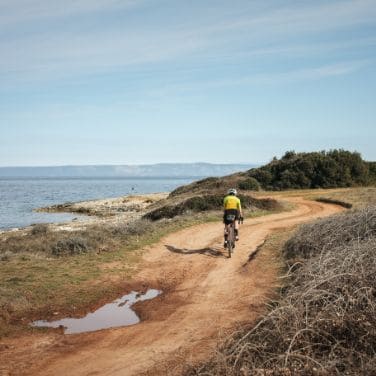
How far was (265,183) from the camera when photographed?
49438mm

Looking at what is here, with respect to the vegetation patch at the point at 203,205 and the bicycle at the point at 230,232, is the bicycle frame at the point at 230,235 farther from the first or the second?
the vegetation patch at the point at 203,205

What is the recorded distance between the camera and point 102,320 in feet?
38.5

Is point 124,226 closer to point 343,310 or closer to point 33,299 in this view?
point 33,299

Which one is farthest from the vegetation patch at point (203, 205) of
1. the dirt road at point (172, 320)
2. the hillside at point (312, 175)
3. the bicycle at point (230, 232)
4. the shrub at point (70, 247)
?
the hillside at point (312, 175)

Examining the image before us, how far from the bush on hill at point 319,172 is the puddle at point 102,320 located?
120 feet

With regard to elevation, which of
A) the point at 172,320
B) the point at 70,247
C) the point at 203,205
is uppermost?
the point at 203,205

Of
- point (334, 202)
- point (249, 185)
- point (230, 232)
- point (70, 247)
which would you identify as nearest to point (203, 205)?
point (334, 202)

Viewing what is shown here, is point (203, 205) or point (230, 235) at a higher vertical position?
point (203, 205)

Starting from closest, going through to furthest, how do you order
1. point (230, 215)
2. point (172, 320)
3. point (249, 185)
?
point (172, 320) < point (230, 215) < point (249, 185)

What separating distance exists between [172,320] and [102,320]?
5.93 feet

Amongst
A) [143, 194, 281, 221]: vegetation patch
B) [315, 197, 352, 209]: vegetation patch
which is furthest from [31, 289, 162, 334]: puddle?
[315, 197, 352, 209]: vegetation patch

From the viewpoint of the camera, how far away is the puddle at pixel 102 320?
1126 centimetres

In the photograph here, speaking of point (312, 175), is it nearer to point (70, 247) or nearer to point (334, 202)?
point (334, 202)

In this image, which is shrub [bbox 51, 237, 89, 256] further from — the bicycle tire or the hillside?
the hillside
